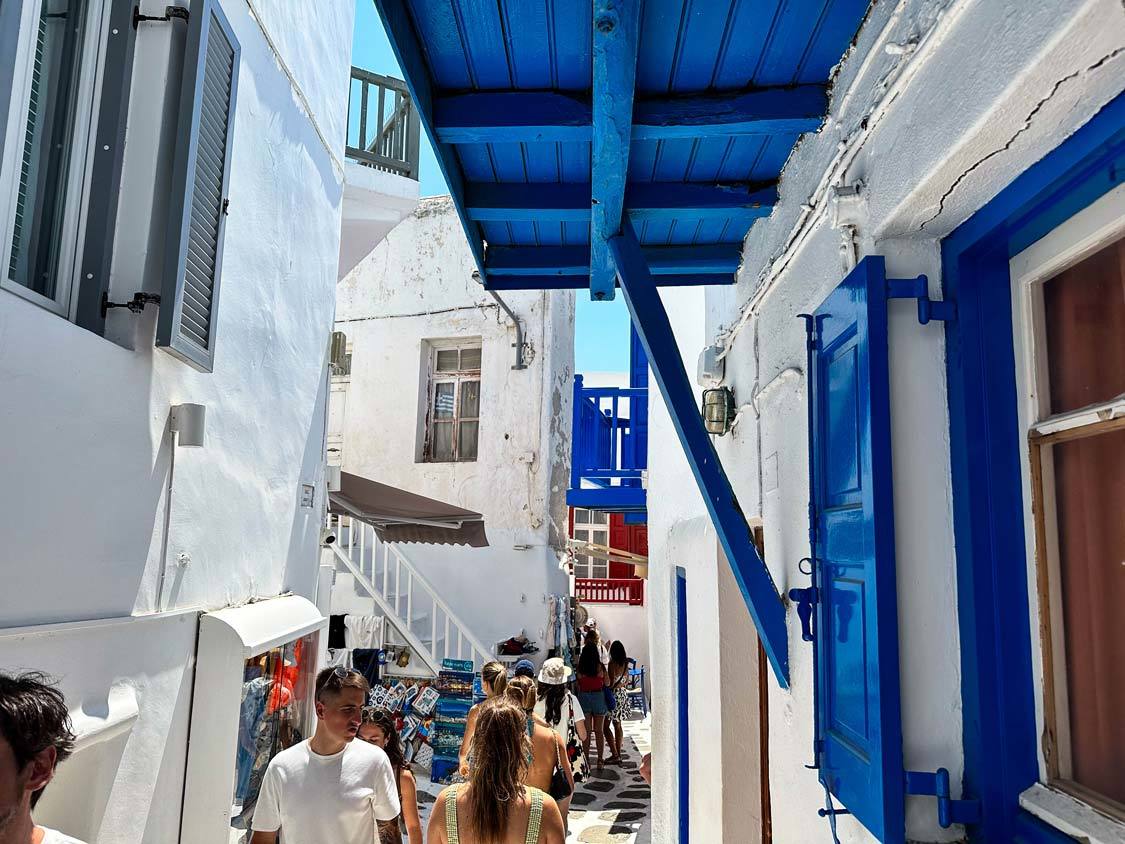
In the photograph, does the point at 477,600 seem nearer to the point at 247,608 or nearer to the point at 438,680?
the point at 438,680

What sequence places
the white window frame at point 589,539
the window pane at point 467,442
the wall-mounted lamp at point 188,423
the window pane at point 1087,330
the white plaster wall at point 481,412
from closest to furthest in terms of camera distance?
the window pane at point 1087,330
the wall-mounted lamp at point 188,423
the white plaster wall at point 481,412
the window pane at point 467,442
the white window frame at point 589,539

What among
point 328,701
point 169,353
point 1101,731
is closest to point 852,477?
point 1101,731

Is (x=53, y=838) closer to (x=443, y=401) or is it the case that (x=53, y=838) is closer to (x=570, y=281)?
(x=570, y=281)

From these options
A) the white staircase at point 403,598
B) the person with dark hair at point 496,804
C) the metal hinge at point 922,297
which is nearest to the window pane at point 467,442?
the white staircase at point 403,598

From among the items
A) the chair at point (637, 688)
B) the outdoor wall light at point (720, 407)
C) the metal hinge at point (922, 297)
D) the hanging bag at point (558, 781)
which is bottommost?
the chair at point (637, 688)

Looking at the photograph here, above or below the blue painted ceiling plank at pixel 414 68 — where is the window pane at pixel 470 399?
above

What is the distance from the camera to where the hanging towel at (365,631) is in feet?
35.9

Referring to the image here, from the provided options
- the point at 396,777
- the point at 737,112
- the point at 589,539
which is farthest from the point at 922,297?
the point at 589,539

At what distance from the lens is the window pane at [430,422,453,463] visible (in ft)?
44.2

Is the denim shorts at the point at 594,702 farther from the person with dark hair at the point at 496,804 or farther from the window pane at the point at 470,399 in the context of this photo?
the person with dark hair at the point at 496,804

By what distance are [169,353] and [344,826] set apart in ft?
6.02

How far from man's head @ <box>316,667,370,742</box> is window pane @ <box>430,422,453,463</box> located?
10237 mm

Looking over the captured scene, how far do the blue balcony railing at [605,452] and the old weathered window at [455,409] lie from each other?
2.71 meters

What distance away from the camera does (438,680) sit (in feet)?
31.5
